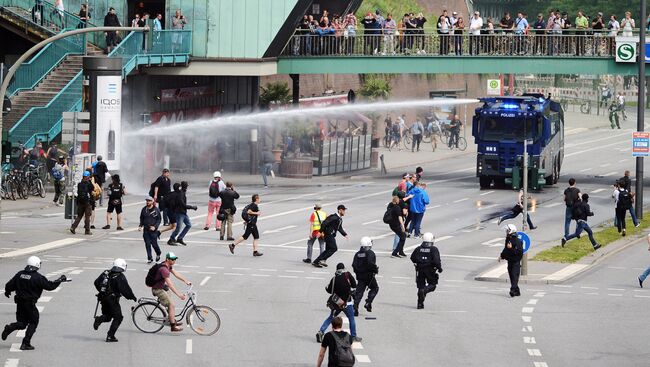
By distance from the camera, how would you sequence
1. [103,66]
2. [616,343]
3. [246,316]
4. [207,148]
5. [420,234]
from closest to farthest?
[616,343] < [246,316] < [420,234] < [103,66] < [207,148]

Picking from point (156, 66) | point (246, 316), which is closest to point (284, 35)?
point (156, 66)

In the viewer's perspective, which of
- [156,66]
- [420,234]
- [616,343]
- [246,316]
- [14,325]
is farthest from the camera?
[156,66]

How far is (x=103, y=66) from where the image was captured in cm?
5194

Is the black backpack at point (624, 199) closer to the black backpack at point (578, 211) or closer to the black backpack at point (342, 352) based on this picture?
the black backpack at point (578, 211)

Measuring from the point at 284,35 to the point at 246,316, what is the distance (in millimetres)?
37802

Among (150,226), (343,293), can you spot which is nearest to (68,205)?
(150,226)

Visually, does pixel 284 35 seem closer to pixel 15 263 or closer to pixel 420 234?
pixel 420 234

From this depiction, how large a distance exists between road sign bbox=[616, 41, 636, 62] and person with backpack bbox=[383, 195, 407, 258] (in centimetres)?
2518

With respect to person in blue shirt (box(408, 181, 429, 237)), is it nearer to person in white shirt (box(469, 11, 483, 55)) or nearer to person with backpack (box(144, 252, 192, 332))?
person with backpack (box(144, 252, 192, 332))

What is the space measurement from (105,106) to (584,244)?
756 inches

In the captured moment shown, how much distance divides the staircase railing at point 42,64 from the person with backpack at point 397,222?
22.2 m

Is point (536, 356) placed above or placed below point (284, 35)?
below

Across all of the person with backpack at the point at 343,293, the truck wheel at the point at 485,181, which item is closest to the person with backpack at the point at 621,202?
the truck wheel at the point at 485,181

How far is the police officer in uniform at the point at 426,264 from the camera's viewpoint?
1139 inches
